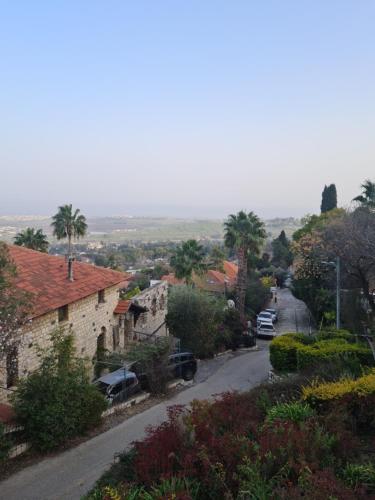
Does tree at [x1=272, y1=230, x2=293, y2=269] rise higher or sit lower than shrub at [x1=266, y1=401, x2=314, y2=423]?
lower

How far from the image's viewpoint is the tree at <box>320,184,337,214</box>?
66188mm

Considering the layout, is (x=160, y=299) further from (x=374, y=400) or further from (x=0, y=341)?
(x=374, y=400)

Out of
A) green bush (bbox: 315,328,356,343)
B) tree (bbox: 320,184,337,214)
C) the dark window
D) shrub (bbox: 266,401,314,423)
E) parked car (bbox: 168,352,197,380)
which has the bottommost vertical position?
parked car (bbox: 168,352,197,380)

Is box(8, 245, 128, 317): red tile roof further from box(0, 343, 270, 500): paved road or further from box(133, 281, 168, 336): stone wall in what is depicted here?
box(0, 343, 270, 500): paved road

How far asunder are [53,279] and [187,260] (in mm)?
16070

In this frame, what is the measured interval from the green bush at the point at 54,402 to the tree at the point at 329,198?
57566mm

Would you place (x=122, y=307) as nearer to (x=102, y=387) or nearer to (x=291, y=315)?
(x=102, y=387)

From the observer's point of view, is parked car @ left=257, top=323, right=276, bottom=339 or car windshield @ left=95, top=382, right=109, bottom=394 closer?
car windshield @ left=95, top=382, right=109, bottom=394

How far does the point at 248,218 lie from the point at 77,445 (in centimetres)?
2630

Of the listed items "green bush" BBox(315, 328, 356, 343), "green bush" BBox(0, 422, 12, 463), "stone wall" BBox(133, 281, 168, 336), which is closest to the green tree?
"stone wall" BBox(133, 281, 168, 336)

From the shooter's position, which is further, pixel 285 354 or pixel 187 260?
pixel 187 260

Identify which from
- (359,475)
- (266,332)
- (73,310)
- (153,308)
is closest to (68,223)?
(153,308)

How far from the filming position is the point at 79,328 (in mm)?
19078

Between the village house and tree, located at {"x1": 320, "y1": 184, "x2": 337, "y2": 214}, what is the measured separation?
4588 cm
